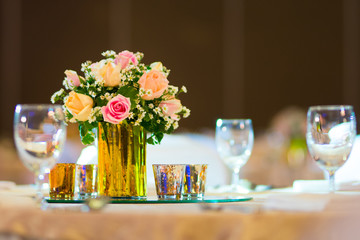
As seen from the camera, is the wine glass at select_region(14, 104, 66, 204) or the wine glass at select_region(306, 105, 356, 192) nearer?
the wine glass at select_region(14, 104, 66, 204)

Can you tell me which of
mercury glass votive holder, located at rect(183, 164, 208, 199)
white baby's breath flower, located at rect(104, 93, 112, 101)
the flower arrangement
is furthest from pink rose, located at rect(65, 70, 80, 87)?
mercury glass votive holder, located at rect(183, 164, 208, 199)

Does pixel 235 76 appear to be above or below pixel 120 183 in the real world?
above

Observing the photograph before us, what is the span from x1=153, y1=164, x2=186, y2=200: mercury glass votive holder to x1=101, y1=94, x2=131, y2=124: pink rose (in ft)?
0.50

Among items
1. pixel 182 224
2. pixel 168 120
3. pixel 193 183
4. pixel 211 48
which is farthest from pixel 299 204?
pixel 211 48

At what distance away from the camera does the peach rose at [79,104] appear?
1556 mm

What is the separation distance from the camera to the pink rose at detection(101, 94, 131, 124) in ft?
4.98

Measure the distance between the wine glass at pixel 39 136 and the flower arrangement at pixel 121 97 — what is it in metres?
0.18

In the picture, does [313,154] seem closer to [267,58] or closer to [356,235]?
[356,235]

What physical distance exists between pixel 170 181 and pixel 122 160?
0.45ft

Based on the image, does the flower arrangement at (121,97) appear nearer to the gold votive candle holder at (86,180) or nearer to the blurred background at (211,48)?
the gold votive candle holder at (86,180)

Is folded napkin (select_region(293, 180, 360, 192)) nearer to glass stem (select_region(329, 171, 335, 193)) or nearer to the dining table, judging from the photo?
glass stem (select_region(329, 171, 335, 193))

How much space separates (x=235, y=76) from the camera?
26.4 ft

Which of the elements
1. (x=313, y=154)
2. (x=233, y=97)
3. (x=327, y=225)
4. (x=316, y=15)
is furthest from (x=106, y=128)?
(x=316, y=15)

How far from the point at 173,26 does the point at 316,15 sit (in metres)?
1.83
